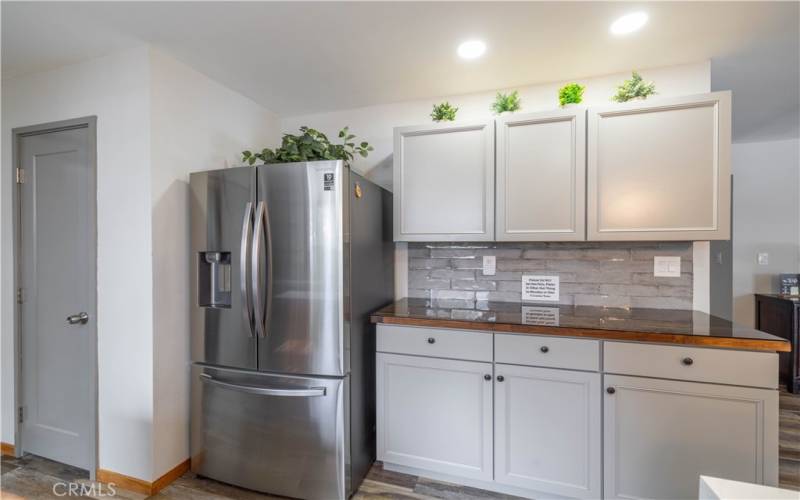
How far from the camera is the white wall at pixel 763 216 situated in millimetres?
3475

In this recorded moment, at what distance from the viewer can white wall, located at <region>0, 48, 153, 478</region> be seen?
6.05 feet

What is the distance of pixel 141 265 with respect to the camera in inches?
73.0

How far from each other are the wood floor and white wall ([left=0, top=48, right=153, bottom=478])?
7.3 inches

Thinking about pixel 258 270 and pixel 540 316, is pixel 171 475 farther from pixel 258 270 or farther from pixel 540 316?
pixel 540 316

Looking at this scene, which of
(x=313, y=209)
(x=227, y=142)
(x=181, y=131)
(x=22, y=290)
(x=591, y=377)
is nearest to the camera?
(x=591, y=377)

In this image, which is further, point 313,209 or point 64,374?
point 64,374

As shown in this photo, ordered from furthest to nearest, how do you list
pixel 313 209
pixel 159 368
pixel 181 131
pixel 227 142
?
1. pixel 227 142
2. pixel 181 131
3. pixel 159 368
4. pixel 313 209

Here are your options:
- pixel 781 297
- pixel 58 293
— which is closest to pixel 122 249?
pixel 58 293

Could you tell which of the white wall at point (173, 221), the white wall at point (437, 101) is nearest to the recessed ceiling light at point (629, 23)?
the white wall at point (437, 101)

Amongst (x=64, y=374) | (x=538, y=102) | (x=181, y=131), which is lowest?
(x=64, y=374)

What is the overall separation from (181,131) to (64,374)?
1.67m

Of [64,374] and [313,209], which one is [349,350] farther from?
[64,374]

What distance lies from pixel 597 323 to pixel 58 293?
10.4ft

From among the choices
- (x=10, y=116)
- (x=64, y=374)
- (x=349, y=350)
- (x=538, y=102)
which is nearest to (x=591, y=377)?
(x=349, y=350)
